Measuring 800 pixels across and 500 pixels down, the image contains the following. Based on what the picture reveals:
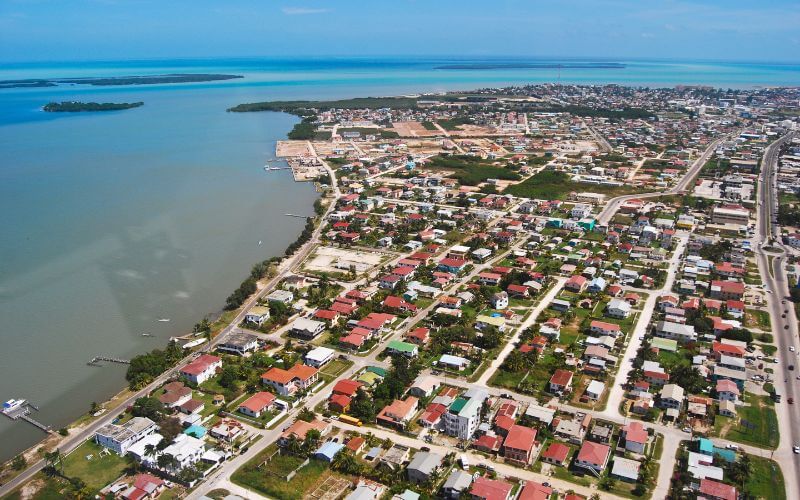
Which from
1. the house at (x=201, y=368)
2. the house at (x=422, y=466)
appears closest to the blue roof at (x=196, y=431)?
the house at (x=201, y=368)

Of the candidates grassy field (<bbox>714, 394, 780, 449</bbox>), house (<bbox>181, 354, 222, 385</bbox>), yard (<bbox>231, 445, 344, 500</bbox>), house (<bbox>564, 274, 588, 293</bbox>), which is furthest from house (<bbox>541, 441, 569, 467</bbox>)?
house (<bbox>564, 274, 588, 293</bbox>)

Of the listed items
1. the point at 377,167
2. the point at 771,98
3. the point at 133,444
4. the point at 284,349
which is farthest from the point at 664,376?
the point at 771,98

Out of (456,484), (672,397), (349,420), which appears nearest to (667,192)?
(672,397)

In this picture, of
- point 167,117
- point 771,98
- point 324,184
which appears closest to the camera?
point 324,184

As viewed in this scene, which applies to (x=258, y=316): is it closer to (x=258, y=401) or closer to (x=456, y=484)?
(x=258, y=401)

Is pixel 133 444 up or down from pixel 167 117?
down

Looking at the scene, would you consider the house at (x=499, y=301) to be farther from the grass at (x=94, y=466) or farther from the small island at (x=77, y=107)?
the small island at (x=77, y=107)

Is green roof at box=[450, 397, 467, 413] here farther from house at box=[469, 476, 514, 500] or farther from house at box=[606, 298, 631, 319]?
house at box=[606, 298, 631, 319]

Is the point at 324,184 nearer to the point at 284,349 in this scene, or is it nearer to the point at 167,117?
the point at 284,349
